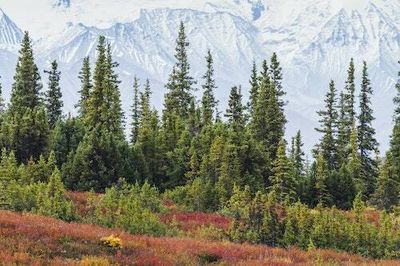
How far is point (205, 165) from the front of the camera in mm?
40000

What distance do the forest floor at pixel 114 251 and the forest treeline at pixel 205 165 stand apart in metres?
2.06

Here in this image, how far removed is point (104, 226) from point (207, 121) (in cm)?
3697

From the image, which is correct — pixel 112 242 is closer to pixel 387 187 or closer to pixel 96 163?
pixel 96 163

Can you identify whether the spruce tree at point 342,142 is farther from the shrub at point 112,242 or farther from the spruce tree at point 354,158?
the shrub at point 112,242

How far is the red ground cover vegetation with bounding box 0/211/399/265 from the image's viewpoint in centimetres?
1422

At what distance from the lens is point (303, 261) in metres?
17.7

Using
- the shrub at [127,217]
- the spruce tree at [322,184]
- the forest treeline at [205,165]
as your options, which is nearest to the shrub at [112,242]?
the shrub at [127,217]

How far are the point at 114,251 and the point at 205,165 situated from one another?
2446 centimetres

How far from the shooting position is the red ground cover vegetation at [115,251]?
560 inches

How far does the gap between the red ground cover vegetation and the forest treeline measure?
200 cm

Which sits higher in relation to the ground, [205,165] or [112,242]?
[205,165]

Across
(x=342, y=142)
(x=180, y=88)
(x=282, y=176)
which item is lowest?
(x=282, y=176)

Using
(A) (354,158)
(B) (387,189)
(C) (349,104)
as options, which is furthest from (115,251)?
(C) (349,104)

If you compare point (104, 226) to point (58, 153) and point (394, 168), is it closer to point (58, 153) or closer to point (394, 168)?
point (58, 153)
